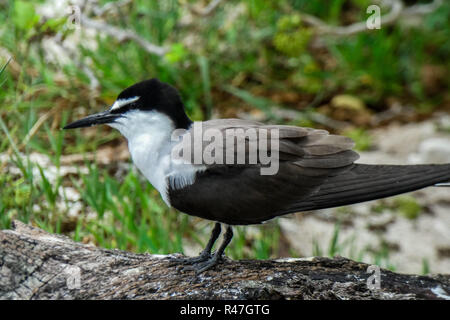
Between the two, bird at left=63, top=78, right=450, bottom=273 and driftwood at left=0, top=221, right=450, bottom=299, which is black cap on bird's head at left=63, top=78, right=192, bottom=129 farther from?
driftwood at left=0, top=221, right=450, bottom=299

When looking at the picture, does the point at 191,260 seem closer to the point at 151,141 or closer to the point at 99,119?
the point at 151,141

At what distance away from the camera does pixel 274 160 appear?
259 centimetres

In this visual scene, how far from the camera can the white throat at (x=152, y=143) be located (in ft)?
8.56

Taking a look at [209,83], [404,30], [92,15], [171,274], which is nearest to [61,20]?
[92,15]

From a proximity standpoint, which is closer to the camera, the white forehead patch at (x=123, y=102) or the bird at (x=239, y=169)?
the bird at (x=239, y=169)

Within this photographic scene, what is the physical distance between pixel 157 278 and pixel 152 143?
626mm

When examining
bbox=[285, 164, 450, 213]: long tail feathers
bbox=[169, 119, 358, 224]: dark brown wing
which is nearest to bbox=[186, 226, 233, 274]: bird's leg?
bbox=[169, 119, 358, 224]: dark brown wing

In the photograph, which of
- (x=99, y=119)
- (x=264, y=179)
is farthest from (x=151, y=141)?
(x=264, y=179)

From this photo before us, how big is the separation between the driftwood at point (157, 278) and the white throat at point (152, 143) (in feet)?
1.25

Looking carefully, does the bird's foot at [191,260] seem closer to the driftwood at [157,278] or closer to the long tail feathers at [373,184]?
the driftwood at [157,278]

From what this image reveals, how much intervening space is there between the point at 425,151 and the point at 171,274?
9.63 feet

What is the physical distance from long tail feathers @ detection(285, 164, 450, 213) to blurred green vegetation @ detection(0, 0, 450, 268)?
0.78 metres

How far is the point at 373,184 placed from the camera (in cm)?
262

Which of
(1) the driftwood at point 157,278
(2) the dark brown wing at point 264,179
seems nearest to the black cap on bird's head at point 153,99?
(2) the dark brown wing at point 264,179
